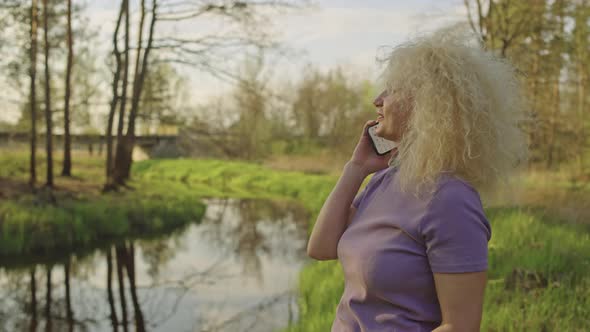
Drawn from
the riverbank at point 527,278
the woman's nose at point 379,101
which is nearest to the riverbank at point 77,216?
the riverbank at point 527,278

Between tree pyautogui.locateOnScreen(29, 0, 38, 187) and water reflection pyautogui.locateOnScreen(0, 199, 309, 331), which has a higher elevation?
tree pyautogui.locateOnScreen(29, 0, 38, 187)

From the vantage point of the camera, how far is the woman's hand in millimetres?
1665

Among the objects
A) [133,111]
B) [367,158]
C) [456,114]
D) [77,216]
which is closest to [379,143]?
[367,158]

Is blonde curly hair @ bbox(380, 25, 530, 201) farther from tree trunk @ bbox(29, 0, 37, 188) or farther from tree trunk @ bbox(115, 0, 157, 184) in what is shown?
tree trunk @ bbox(115, 0, 157, 184)

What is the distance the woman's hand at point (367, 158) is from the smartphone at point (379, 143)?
0.02 meters

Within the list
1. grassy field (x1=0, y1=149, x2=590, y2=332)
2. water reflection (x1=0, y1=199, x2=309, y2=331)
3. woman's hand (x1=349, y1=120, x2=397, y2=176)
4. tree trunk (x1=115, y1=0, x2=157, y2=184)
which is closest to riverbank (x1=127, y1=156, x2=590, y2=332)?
grassy field (x1=0, y1=149, x2=590, y2=332)

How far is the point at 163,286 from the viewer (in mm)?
7141

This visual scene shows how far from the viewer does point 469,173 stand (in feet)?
4.51

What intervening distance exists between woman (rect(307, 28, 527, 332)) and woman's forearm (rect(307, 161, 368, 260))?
123 millimetres

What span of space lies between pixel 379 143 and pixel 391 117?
0.57 feet

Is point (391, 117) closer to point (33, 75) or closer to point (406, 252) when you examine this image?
point (406, 252)

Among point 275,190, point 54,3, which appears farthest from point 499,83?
point 275,190

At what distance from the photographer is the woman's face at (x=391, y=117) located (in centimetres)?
147

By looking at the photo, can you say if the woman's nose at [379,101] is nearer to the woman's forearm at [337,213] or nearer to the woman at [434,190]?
the woman at [434,190]
